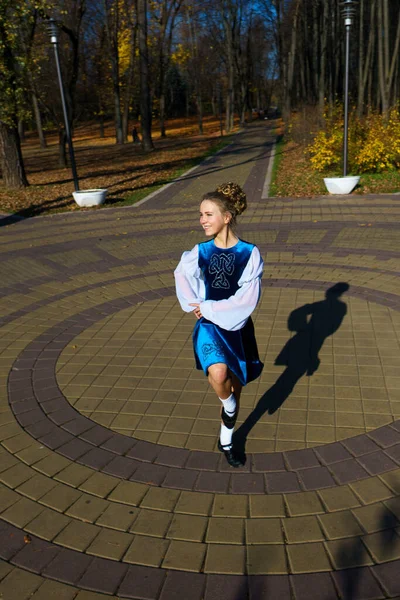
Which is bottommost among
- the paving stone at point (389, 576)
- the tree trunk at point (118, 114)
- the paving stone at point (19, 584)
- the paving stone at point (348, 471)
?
the paving stone at point (348, 471)

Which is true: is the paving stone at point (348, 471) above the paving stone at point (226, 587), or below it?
below

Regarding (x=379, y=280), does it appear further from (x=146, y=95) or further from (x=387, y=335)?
(x=146, y=95)

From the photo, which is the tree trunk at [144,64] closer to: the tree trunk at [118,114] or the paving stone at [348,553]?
the tree trunk at [118,114]

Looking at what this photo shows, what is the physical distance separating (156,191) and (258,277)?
14.4m

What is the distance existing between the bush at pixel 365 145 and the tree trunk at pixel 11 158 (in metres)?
10.3

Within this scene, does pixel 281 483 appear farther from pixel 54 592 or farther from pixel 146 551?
pixel 54 592

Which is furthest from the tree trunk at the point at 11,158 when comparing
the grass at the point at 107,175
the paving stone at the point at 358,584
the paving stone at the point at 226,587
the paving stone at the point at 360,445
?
the paving stone at the point at 358,584

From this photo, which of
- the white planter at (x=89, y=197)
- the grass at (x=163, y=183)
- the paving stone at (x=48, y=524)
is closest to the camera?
the paving stone at (x=48, y=524)

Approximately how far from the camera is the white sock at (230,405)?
356 centimetres

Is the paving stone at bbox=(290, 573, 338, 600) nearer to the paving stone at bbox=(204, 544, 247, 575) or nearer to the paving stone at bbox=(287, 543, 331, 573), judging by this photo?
the paving stone at bbox=(287, 543, 331, 573)

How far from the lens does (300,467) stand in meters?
3.61

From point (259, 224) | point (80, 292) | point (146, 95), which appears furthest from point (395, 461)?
point (146, 95)

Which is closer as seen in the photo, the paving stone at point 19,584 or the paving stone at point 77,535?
the paving stone at point 19,584

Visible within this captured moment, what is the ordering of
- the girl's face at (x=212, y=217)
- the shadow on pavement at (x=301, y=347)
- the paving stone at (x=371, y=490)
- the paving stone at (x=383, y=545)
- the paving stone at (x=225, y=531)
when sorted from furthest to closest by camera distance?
the shadow on pavement at (x=301, y=347)
the girl's face at (x=212, y=217)
the paving stone at (x=371, y=490)
the paving stone at (x=225, y=531)
the paving stone at (x=383, y=545)
